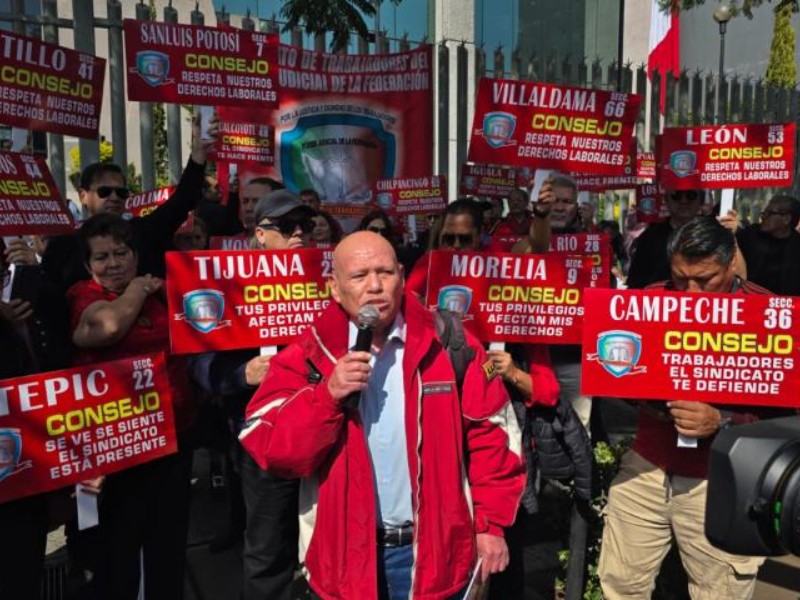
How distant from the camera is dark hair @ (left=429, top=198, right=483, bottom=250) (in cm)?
429

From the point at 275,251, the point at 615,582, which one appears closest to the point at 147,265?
the point at 275,251

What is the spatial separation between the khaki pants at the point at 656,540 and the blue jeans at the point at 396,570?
1096 millimetres

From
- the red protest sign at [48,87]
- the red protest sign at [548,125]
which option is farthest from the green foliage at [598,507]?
the red protest sign at [48,87]

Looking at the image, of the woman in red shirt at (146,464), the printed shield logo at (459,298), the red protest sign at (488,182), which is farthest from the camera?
the red protest sign at (488,182)

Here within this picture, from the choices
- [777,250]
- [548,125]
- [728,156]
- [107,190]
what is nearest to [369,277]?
[107,190]

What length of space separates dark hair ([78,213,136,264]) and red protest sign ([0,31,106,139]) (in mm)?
1927

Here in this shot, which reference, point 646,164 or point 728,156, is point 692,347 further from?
point 646,164

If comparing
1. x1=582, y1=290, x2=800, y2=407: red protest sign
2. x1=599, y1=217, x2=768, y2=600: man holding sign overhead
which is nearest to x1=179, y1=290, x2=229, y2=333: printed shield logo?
x1=582, y1=290, x2=800, y2=407: red protest sign

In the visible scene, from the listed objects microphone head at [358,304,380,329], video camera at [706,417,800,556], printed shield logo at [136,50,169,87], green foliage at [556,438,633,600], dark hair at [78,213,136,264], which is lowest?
green foliage at [556,438,633,600]

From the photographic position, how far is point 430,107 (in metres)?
9.10

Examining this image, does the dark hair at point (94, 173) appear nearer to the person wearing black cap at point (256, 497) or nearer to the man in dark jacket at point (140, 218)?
the man in dark jacket at point (140, 218)

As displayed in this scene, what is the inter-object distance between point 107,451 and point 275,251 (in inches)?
42.8

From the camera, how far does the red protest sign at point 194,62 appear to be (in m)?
5.86

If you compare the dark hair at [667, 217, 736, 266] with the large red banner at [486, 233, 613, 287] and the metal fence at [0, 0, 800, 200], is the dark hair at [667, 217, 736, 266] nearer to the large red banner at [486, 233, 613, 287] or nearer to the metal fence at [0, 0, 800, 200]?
the large red banner at [486, 233, 613, 287]
